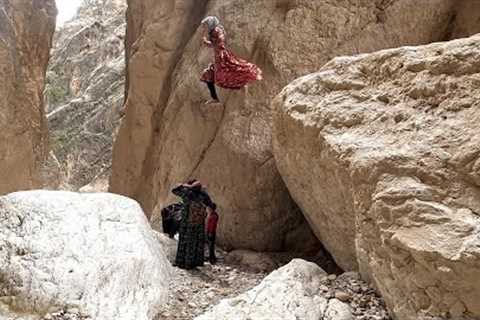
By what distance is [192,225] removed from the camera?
840cm

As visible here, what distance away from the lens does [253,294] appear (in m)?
5.71

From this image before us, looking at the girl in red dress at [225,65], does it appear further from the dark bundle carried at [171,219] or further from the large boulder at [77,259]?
the large boulder at [77,259]

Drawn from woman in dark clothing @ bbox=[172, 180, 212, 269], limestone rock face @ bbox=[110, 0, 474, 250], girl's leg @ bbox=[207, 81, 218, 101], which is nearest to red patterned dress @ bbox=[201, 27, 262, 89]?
girl's leg @ bbox=[207, 81, 218, 101]

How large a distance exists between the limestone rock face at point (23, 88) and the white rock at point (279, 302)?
10578mm

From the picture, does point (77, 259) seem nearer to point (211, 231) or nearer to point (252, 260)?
point (211, 231)

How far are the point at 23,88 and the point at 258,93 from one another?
8030 millimetres

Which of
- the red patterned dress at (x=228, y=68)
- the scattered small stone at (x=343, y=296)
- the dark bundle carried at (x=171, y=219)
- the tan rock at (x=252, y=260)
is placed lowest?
the tan rock at (x=252, y=260)

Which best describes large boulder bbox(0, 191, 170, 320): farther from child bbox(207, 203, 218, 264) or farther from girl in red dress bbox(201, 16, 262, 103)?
girl in red dress bbox(201, 16, 262, 103)

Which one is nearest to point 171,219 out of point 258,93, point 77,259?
point 258,93

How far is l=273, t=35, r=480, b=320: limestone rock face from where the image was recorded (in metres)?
4.54

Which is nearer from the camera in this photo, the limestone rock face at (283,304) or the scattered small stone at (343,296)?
the limestone rock face at (283,304)

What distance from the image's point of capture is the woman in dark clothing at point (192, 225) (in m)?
8.24

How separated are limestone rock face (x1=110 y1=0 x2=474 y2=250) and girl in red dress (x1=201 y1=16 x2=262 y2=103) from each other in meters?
0.54

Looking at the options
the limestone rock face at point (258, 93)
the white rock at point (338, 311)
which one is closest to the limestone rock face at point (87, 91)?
the limestone rock face at point (258, 93)
